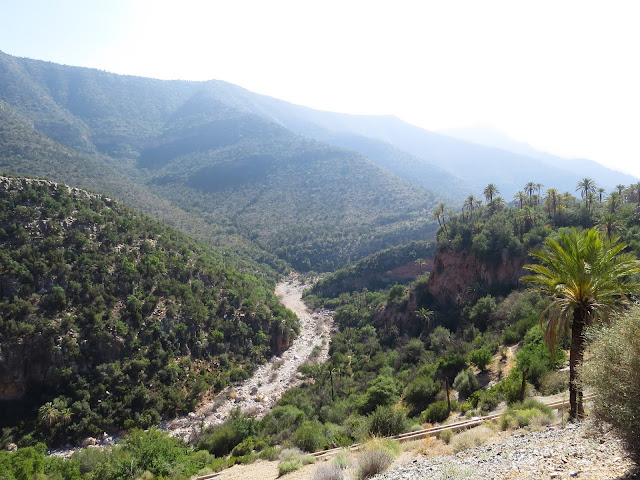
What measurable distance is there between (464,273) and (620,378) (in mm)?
41290

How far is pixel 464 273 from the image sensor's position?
44562 millimetres

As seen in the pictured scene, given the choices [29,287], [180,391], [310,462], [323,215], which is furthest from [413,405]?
[323,215]

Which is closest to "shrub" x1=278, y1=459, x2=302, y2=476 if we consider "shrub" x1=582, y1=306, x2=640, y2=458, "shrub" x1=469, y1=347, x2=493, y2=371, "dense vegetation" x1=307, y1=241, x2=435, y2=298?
"shrub" x1=582, y1=306, x2=640, y2=458

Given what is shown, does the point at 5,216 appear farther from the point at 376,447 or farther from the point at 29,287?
the point at 376,447

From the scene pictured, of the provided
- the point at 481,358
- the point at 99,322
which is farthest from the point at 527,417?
the point at 99,322

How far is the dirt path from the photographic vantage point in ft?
106

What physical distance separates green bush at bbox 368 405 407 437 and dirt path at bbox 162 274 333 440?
20.7 metres

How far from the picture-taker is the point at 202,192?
13788 centimetres

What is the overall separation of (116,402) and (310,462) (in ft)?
88.4

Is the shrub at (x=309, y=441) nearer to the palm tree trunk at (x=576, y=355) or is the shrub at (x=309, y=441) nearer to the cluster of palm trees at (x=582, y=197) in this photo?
the palm tree trunk at (x=576, y=355)

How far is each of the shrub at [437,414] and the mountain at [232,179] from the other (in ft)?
253

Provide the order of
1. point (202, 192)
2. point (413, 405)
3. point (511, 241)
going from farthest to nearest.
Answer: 1. point (202, 192)
2. point (511, 241)
3. point (413, 405)

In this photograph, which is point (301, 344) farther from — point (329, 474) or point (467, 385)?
point (329, 474)

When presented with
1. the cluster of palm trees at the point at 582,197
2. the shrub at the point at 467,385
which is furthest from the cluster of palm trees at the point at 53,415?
the cluster of palm trees at the point at 582,197
